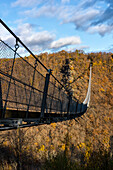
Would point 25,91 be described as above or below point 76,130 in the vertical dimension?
above

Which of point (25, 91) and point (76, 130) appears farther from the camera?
point (76, 130)

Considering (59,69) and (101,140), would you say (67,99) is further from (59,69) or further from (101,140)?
(59,69)

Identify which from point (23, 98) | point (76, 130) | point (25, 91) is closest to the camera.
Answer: point (25, 91)

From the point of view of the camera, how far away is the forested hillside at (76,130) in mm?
8084

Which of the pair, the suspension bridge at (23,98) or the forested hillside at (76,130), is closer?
the suspension bridge at (23,98)

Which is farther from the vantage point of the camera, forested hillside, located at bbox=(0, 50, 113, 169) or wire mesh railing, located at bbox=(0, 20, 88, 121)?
forested hillside, located at bbox=(0, 50, 113, 169)

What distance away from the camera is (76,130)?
12945 mm

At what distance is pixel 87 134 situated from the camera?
1280 centimetres

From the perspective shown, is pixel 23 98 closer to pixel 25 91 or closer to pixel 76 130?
pixel 25 91

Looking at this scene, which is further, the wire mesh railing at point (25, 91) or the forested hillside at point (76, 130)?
the forested hillside at point (76, 130)

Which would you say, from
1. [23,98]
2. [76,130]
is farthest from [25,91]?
[76,130]

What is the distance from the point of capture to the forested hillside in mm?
8084

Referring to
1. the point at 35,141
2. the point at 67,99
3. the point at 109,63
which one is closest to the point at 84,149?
the point at 35,141

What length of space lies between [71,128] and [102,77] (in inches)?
399
